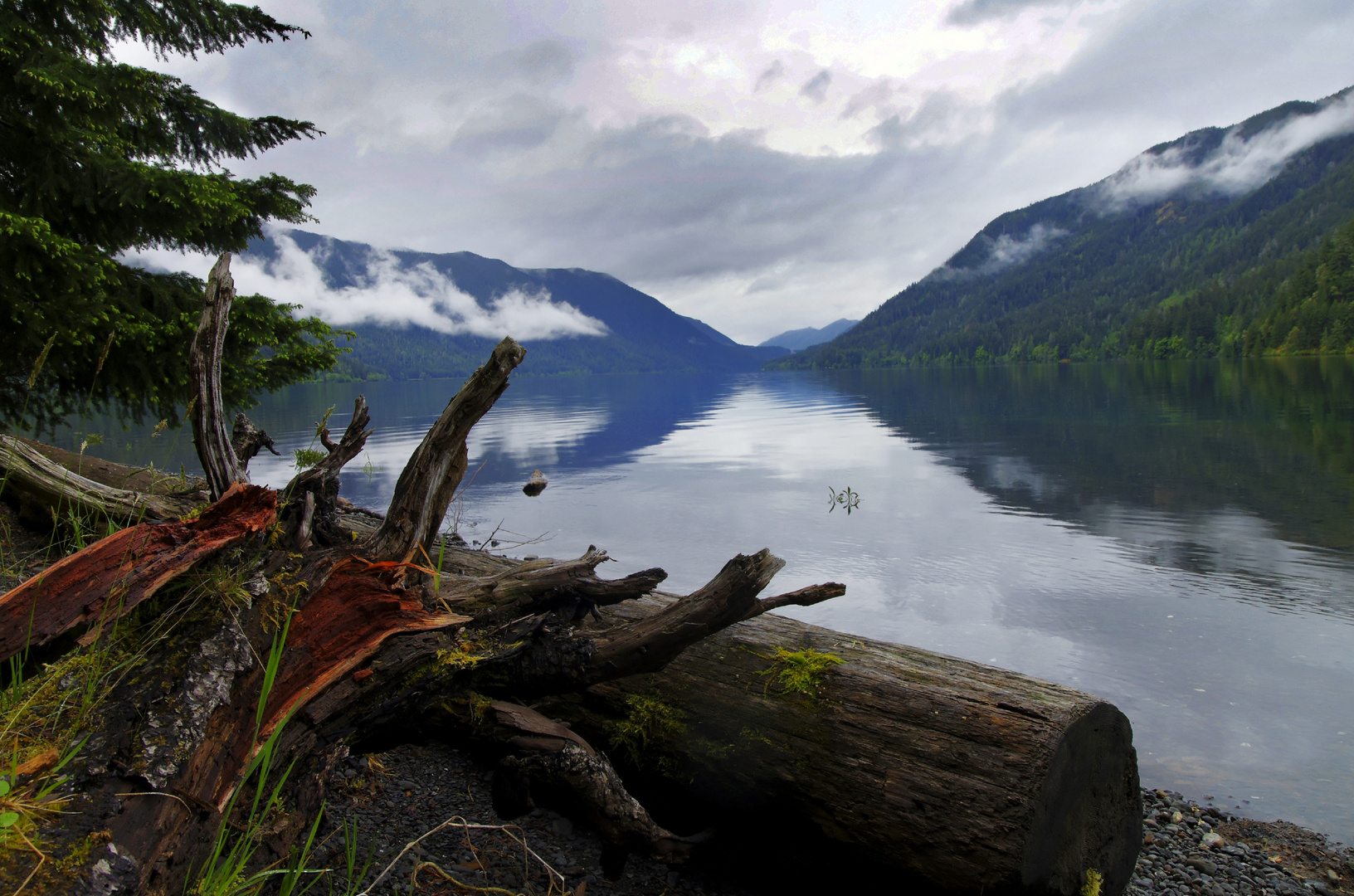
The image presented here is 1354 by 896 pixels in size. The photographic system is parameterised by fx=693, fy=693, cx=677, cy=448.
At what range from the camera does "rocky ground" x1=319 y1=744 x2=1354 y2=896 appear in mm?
3279

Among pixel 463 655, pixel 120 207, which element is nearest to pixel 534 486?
pixel 120 207

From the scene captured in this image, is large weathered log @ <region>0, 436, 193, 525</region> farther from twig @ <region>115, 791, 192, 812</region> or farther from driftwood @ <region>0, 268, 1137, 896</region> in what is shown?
twig @ <region>115, 791, 192, 812</region>

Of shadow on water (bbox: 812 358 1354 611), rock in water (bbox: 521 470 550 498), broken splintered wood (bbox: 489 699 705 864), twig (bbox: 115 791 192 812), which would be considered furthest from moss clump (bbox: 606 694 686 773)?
rock in water (bbox: 521 470 550 498)

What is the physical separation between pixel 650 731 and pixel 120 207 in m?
9.16

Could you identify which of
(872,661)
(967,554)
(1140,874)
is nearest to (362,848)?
(872,661)

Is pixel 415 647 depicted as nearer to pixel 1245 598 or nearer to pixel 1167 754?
pixel 1167 754

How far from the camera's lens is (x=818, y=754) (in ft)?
10.8

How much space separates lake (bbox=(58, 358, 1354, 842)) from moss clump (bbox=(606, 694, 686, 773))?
385 centimetres

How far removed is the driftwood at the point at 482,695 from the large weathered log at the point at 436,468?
0.04 feet

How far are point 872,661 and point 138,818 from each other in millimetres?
2980

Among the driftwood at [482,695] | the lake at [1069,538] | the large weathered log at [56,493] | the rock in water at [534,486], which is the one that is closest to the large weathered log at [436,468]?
the driftwood at [482,695]

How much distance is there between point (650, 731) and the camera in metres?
3.76

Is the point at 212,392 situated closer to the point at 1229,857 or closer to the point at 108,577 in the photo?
the point at 108,577

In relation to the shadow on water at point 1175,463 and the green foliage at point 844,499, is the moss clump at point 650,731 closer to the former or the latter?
the shadow on water at point 1175,463
